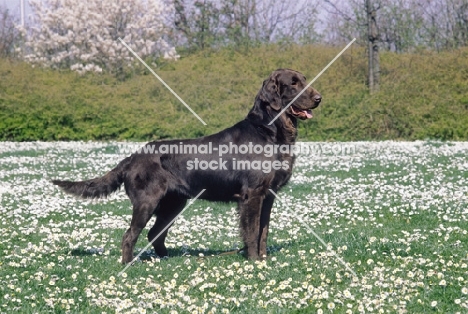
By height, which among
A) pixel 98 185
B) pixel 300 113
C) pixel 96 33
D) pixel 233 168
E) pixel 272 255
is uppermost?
pixel 96 33

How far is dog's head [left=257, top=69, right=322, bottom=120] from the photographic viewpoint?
6910 millimetres

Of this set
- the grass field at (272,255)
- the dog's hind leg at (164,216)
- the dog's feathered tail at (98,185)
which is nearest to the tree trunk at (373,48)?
the grass field at (272,255)

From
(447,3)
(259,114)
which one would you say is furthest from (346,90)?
(259,114)

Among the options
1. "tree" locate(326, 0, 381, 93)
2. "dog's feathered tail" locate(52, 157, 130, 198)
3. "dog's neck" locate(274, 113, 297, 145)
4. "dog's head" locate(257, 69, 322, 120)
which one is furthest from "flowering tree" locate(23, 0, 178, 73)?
"dog's neck" locate(274, 113, 297, 145)

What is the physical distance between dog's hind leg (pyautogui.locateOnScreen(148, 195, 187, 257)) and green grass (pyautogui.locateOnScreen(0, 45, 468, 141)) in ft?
64.7

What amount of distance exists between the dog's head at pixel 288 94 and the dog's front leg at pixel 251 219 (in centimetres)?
101

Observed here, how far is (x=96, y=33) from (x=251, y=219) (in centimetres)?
3669

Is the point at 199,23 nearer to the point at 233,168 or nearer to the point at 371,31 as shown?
the point at 371,31

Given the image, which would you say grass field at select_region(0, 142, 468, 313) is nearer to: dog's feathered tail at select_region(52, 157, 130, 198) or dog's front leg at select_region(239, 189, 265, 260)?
dog's front leg at select_region(239, 189, 265, 260)

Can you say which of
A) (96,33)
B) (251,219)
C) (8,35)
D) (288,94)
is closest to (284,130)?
(288,94)

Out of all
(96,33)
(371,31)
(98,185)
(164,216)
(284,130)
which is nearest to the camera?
(284,130)

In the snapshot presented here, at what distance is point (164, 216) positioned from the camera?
7348 millimetres

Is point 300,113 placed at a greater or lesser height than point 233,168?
greater

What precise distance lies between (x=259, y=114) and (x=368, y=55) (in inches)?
967
